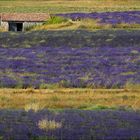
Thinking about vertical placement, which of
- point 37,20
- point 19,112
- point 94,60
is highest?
point 19,112

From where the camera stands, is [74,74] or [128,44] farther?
[128,44]

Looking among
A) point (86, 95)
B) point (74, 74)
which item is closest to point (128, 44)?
point (74, 74)

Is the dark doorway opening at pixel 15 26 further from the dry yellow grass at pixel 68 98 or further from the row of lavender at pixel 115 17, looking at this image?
the dry yellow grass at pixel 68 98

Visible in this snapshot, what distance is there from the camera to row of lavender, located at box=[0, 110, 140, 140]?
48.3 feet

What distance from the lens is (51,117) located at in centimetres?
1695

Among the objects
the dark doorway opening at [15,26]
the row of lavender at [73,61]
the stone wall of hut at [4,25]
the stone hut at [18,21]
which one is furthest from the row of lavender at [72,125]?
the dark doorway opening at [15,26]

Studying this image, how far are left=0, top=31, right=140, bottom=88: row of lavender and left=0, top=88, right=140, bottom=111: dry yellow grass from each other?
4.87 feet

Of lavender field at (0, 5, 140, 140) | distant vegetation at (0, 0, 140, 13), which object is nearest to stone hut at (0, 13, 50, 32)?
lavender field at (0, 5, 140, 140)

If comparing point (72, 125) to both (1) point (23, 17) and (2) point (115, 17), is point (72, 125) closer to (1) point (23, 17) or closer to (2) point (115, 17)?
(1) point (23, 17)

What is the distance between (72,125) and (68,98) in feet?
30.5

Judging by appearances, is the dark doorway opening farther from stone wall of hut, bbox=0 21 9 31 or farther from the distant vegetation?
the distant vegetation

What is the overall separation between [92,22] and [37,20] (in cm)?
645

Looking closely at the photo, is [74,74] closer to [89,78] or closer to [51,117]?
[89,78]

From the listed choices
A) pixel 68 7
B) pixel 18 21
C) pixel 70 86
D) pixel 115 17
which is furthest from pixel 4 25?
pixel 68 7
